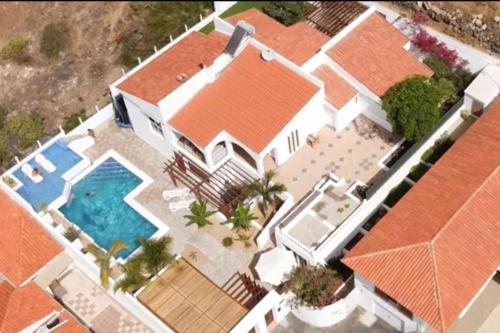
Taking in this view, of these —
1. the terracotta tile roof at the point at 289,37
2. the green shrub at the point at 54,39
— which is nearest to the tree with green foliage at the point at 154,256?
the terracotta tile roof at the point at 289,37

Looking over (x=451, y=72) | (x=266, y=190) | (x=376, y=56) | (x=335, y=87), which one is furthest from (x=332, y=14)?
(x=266, y=190)

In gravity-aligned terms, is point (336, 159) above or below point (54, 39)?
below

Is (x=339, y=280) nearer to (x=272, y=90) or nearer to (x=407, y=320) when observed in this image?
(x=407, y=320)

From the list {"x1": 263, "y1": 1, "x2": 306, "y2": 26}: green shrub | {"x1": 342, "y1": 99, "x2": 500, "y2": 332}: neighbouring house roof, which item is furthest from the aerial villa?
{"x1": 263, "y1": 1, "x2": 306, "y2": 26}: green shrub

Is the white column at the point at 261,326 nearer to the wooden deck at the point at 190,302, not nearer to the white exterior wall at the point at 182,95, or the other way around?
the wooden deck at the point at 190,302

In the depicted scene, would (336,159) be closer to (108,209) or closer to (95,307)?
(108,209)

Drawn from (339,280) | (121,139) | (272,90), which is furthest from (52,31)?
(339,280)

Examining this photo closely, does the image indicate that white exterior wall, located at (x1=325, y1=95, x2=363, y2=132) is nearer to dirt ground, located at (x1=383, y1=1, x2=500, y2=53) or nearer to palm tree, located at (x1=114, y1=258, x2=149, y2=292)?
dirt ground, located at (x1=383, y1=1, x2=500, y2=53)
